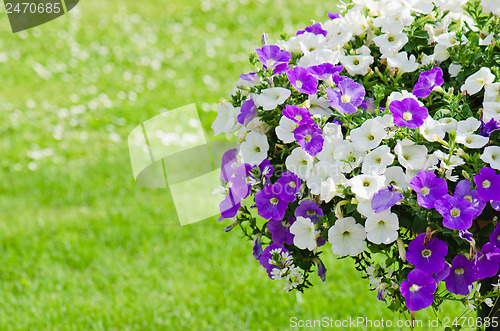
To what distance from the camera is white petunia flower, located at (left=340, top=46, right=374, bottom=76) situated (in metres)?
1.86

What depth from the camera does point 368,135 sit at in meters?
1.62

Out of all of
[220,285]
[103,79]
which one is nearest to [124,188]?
[220,285]

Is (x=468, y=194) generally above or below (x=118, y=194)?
above

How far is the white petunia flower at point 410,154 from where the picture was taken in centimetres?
157

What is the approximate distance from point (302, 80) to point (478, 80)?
0.54 m

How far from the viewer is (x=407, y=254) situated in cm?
155

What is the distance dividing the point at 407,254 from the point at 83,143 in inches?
180

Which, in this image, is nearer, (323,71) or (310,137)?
(310,137)

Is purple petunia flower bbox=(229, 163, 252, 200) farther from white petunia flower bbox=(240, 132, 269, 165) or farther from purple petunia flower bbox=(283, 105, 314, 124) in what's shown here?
purple petunia flower bbox=(283, 105, 314, 124)

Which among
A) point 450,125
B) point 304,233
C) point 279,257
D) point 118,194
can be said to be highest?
point 450,125

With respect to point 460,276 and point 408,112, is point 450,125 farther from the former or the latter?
point 460,276

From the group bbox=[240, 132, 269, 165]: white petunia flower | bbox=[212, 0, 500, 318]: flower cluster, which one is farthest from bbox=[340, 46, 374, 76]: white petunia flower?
bbox=[240, 132, 269, 165]: white petunia flower

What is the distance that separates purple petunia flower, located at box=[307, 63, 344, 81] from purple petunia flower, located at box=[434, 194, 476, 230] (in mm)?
537

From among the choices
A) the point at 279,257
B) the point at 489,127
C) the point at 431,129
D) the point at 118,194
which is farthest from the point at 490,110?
the point at 118,194
